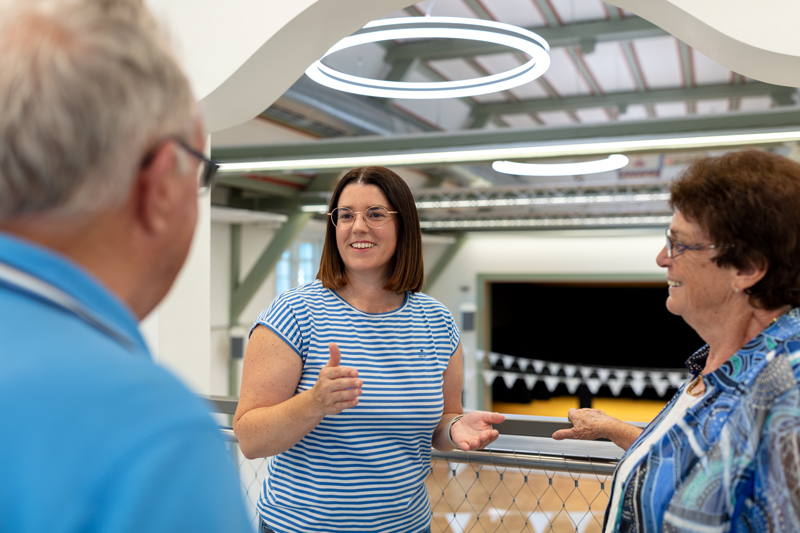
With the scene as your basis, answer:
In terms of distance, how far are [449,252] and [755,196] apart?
44.7 feet

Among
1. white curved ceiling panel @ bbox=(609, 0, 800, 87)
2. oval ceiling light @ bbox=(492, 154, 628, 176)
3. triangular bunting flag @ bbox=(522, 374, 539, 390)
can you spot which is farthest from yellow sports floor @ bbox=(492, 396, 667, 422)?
white curved ceiling panel @ bbox=(609, 0, 800, 87)

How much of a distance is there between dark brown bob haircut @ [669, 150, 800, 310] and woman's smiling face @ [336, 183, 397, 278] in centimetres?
84

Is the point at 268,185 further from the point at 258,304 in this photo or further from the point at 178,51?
the point at 178,51

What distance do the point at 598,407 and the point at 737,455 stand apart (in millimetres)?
15781

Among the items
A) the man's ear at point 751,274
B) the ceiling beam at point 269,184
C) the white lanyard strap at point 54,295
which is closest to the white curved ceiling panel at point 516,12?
the ceiling beam at point 269,184

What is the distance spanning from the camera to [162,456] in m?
0.46

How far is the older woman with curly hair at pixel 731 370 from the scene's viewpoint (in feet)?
3.42

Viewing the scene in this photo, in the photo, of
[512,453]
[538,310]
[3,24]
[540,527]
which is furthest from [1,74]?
[538,310]

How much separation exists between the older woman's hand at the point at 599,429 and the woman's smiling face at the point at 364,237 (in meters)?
0.67

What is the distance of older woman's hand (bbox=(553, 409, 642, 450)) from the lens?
163 cm

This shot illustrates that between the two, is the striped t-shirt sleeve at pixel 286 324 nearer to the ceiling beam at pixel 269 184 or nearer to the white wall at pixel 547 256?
the ceiling beam at pixel 269 184

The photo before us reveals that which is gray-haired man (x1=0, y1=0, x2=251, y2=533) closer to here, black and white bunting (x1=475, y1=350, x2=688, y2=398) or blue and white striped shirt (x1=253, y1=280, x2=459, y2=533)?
blue and white striped shirt (x1=253, y1=280, x2=459, y2=533)

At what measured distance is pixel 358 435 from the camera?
1575 mm

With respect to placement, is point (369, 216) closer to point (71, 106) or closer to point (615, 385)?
point (71, 106)
